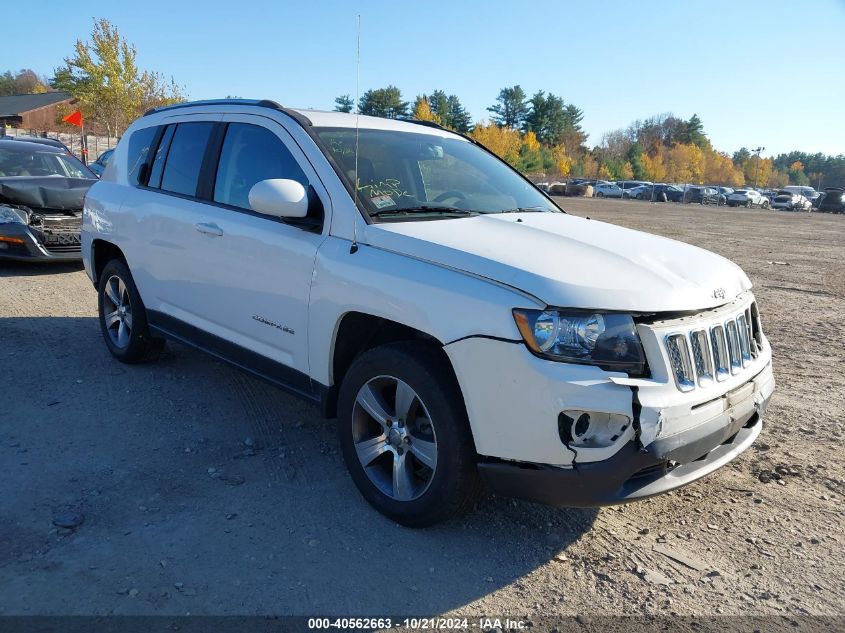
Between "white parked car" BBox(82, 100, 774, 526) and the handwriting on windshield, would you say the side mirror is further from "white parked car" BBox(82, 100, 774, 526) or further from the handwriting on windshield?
the handwriting on windshield

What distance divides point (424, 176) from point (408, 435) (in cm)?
167

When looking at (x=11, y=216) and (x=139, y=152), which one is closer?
(x=139, y=152)

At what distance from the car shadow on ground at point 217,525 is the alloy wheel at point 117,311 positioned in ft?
2.45

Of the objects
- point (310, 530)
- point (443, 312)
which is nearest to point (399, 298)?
point (443, 312)

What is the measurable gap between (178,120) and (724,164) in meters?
117

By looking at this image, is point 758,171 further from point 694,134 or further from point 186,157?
point 186,157

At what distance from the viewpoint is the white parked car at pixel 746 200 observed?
191ft

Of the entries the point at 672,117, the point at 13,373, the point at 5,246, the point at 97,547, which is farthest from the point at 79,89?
the point at 672,117

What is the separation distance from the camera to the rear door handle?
4039 mm

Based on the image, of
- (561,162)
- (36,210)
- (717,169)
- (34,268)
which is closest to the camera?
(36,210)

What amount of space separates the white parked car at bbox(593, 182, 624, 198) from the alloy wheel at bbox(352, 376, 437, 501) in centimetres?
6333

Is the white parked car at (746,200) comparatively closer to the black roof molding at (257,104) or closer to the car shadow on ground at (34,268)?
the car shadow on ground at (34,268)

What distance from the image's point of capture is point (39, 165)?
9.62 metres

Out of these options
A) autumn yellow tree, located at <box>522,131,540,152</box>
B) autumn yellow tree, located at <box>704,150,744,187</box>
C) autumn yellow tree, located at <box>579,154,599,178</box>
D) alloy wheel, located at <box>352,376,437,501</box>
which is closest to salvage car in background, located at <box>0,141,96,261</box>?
alloy wheel, located at <box>352,376,437,501</box>
